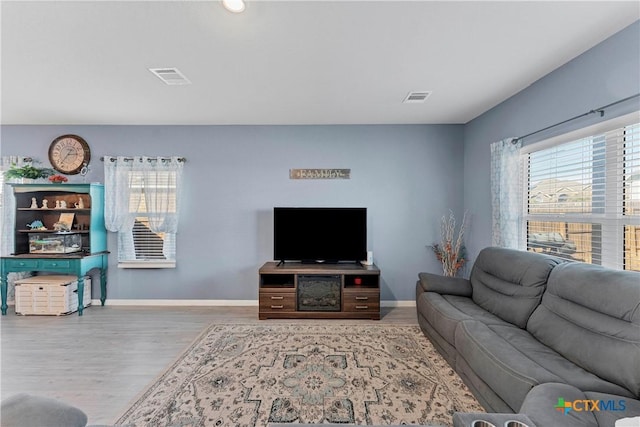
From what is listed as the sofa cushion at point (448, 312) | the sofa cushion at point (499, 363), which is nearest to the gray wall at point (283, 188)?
the sofa cushion at point (448, 312)

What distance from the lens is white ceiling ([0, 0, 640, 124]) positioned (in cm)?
184

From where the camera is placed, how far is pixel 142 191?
4.20 meters

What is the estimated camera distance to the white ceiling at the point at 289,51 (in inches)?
72.5

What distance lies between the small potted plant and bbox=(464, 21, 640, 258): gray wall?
19.5ft

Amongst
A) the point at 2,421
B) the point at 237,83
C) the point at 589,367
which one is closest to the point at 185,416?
the point at 2,421

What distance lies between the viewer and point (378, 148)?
425 cm

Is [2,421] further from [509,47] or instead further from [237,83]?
[509,47]

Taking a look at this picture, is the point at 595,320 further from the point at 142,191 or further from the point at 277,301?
the point at 142,191

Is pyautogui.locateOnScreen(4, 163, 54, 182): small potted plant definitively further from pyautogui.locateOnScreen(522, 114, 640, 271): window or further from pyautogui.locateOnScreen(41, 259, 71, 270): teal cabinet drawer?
pyautogui.locateOnScreen(522, 114, 640, 271): window

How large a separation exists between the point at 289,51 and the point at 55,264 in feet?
13.1

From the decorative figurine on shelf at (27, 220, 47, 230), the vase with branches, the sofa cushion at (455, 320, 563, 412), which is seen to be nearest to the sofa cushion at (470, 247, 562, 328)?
the sofa cushion at (455, 320, 563, 412)

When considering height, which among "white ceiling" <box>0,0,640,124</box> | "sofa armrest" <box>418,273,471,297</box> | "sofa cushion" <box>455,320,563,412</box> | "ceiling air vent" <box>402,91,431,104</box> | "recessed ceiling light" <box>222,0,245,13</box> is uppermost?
"ceiling air vent" <box>402,91,431,104</box>

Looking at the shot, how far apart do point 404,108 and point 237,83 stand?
196cm

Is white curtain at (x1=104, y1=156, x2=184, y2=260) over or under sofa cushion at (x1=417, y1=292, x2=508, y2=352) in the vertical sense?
over
